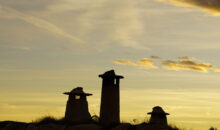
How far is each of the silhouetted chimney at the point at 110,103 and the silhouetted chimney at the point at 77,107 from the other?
1278mm

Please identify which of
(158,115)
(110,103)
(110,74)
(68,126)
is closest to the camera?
(68,126)

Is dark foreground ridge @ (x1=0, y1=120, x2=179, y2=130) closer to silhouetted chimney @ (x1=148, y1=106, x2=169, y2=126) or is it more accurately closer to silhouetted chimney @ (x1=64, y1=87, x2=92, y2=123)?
silhouetted chimney @ (x1=64, y1=87, x2=92, y2=123)

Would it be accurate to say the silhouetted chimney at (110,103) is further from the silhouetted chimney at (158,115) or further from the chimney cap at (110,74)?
the silhouetted chimney at (158,115)

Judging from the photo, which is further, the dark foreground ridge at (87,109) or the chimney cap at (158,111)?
the chimney cap at (158,111)

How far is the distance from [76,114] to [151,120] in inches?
228

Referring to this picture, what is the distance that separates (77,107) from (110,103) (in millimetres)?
2464

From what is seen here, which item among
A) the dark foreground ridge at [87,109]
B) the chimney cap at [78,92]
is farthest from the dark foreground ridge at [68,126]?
the chimney cap at [78,92]

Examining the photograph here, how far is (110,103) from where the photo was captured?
108 ft

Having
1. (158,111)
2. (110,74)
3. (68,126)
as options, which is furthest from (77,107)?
(158,111)

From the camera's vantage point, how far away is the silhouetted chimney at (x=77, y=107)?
33438 mm


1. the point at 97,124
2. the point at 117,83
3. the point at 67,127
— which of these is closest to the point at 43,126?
the point at 67,127

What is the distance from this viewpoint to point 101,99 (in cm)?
3344

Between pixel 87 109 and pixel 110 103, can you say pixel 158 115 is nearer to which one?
pixel 110 103

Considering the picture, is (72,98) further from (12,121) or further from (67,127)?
(12,121)
